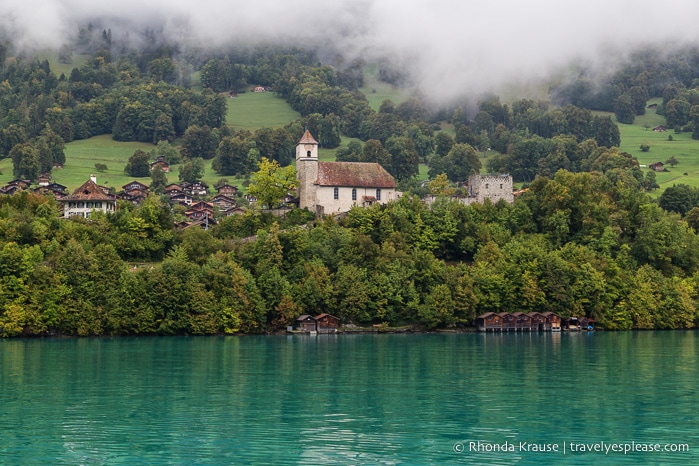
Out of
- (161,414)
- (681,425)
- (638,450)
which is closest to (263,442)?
(161,414)

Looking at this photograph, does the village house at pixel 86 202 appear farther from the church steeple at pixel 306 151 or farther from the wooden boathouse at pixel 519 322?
the wooden boathouse at pixel 519 322

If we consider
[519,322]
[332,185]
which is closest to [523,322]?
[519,322]

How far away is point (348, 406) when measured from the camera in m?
43.0

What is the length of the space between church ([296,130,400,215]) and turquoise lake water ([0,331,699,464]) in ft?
153

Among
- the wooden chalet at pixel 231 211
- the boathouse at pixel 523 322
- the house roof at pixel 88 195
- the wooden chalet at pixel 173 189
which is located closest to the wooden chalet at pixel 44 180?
the wooden chalet at pixel 173 189

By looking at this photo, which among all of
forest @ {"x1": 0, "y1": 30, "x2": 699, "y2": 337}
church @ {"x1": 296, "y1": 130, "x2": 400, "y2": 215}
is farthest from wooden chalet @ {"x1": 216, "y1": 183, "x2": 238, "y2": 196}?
forest @ {"x1": 0, "y1": 30, "x2": 699, "y2": 337}

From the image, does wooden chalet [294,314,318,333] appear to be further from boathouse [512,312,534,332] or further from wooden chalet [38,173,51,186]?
wooden chalet [38,173,51,186]

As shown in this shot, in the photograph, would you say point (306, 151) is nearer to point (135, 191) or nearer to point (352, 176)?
point (352, 176)

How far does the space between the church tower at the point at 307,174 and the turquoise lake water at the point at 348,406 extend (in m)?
47.0

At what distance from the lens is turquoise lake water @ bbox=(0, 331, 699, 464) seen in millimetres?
33219

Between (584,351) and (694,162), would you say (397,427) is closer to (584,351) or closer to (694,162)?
(584,351)

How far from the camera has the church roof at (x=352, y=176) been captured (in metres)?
119

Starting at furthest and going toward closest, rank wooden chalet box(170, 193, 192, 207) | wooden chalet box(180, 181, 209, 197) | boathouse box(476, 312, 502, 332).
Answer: wooden chalet box(180, 181, 209, 197)
wooden chalet box(170, 193, 192, 207)
boathouse box(476, 312, 502, 332)

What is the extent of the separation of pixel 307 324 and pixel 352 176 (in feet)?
85.5
